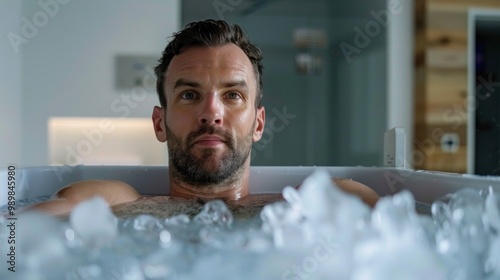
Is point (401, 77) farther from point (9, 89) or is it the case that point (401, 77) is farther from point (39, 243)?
point (39, 243)

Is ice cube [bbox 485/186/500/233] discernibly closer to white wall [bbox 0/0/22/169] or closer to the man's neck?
the man's neck

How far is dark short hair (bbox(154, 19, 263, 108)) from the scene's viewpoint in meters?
1.59

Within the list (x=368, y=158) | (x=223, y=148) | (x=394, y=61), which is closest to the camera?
(x=223, y=148)

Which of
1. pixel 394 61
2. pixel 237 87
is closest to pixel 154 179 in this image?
pixel 237 87

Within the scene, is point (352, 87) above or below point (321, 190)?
above

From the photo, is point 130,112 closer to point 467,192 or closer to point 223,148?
point 223,148

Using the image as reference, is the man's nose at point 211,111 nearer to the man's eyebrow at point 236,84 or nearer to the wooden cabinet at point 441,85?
the man's eyebrow at point 236,84

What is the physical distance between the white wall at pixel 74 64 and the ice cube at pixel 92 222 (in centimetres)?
304

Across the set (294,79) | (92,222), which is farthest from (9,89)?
(92,222)

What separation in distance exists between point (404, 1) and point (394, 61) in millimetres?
461

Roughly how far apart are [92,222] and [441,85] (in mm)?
3823

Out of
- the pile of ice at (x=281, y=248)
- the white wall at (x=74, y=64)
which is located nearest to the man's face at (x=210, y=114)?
the pile of ice at (x=281, y=248)

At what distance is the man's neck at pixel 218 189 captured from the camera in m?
1.58

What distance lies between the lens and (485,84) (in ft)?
13.7
